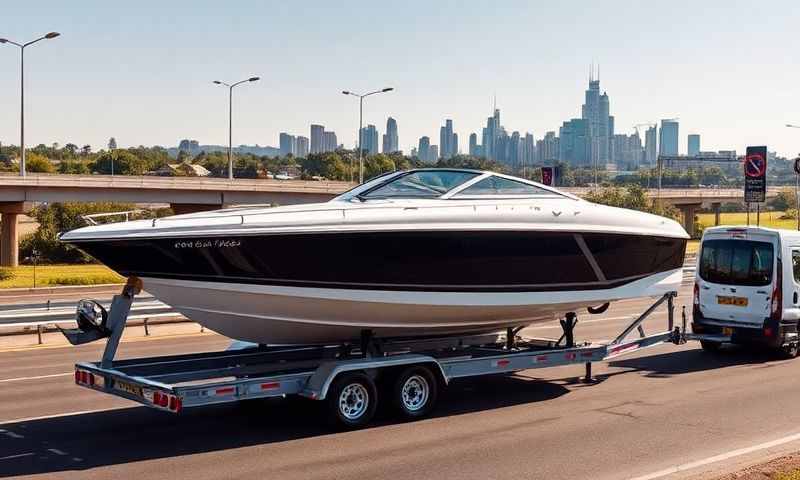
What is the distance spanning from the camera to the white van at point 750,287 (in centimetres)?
1633

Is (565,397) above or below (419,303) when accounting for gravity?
below

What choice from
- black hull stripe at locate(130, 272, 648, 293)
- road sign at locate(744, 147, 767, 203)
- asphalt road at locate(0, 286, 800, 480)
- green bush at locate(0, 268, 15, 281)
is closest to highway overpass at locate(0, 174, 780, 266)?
green bush at locate(0, 268, 15, 281)

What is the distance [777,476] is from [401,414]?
461 cm

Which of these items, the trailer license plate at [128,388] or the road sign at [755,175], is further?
the road sign at [755,175]

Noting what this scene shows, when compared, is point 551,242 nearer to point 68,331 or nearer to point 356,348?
point 356,348

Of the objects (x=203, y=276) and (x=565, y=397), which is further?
(x=565, y=397)

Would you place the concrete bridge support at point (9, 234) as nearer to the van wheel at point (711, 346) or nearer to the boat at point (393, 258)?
the van wheel at point (711, 346)

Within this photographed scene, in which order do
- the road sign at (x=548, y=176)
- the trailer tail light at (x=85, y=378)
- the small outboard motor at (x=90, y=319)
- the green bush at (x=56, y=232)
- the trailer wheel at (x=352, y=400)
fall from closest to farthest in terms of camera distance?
the trailer tail light at (x=85, y=378) → the small outboard motor at (x=90, y=319) → the trailer wheel at (x=352, y=400) → the road sign at (x=548, y=176) → the green bush at (x=56, y=232)

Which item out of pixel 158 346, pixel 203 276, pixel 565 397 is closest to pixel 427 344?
pixel 565 397

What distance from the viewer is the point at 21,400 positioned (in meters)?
13.2

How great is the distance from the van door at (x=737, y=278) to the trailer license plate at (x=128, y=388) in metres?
10.6

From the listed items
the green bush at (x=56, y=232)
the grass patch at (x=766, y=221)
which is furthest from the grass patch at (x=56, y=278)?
the grass patch at (x=766, y=221)

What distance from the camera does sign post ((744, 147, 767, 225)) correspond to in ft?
100.0

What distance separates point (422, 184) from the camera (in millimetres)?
13188
